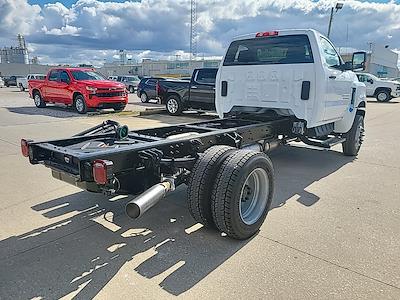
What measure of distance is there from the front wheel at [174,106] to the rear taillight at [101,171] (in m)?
11.7

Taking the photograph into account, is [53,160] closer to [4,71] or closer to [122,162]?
[122,162]

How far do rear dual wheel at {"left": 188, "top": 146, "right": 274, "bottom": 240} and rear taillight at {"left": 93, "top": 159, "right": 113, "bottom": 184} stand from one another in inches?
34.5

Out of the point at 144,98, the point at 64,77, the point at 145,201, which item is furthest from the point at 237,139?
the point at 144,98

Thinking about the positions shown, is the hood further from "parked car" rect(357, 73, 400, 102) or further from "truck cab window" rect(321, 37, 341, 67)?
"parked car" rect(357, 73, 400, 102)

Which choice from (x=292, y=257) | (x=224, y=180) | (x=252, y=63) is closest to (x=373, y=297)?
(x=292, y=257)

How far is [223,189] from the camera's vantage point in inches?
127

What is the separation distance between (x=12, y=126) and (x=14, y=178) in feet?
19.8

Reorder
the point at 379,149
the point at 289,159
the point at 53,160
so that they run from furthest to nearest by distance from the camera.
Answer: the point at 379,149 → the point at 289,159 → the point at 53,160

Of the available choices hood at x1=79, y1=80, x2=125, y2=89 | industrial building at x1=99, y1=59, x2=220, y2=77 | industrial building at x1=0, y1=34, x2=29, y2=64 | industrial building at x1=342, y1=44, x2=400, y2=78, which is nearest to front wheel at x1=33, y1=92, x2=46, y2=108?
hood at x1=79, y1=80, x2=125, y2=89

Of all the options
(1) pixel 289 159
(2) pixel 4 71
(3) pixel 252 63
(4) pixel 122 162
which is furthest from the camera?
(2) pixel 4 71

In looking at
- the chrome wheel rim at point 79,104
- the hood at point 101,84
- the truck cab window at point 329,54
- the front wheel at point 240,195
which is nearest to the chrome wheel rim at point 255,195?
the front wheel at point 240,195

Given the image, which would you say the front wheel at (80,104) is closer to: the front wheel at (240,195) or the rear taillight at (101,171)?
the front wheel at (240,195)

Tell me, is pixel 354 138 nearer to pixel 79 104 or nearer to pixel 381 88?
pixel 79 104

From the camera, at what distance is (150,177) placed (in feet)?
11.3
